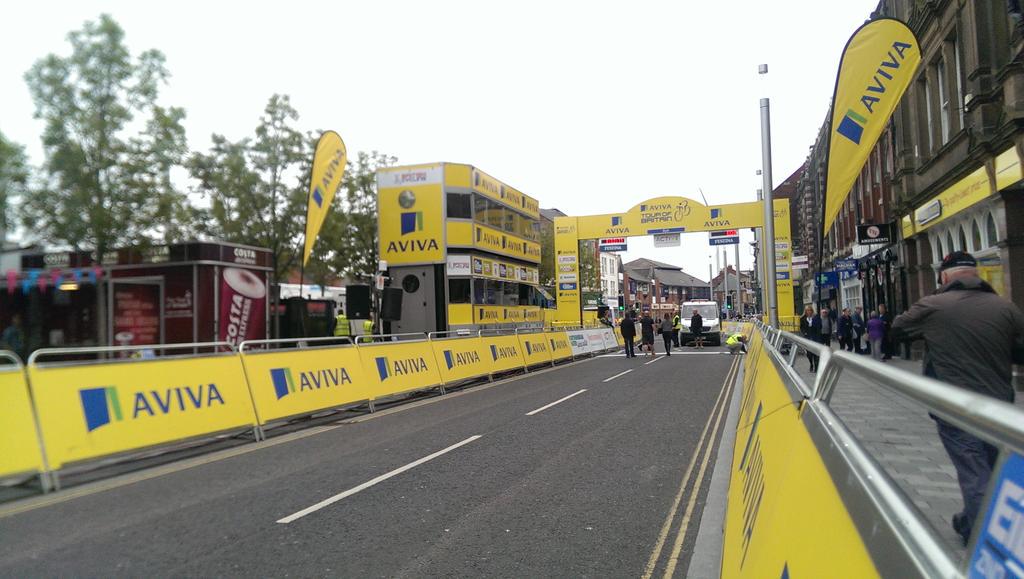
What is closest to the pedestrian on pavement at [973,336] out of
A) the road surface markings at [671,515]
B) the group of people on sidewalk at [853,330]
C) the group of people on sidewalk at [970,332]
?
the group of people on sidewalk at [970,332]

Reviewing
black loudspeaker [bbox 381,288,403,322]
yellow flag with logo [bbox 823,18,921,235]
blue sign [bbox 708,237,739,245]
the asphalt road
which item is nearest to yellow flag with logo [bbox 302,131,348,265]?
black loudspeaker [bbox 381,288,403,322]

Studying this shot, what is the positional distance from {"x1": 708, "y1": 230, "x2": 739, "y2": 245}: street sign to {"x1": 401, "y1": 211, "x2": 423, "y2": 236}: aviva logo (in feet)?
48.1

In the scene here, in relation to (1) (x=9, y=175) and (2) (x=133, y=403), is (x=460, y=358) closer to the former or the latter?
(2) (x=133, y=403)

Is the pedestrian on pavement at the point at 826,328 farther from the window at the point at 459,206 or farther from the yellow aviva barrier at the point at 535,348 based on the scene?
the window at the point at 459,206

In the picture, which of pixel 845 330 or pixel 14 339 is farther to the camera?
pixel 845 330

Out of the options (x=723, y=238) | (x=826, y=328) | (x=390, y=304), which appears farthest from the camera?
(x=723, y=238)

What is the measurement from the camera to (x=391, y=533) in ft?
15.9

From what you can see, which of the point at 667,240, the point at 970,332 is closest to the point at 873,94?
the point at 970,332

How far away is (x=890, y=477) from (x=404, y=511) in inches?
176

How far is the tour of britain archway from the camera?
30.1m

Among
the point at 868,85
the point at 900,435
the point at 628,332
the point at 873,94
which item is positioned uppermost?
the point at 868,85

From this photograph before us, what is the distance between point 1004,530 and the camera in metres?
1.06

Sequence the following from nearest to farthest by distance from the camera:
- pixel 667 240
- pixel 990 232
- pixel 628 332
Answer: pixel 990 232 → pixel 628 332 → pixel 667 240

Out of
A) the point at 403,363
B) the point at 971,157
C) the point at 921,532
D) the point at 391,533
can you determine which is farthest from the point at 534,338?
the point at 921,532
